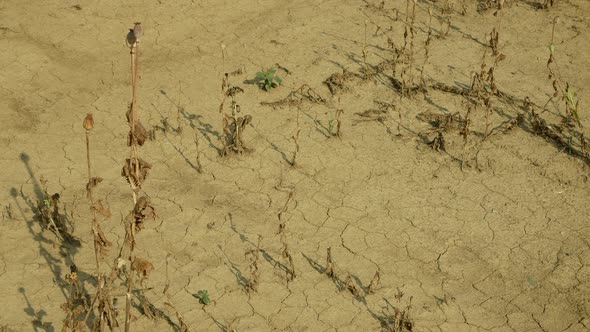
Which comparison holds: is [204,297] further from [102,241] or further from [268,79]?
[268,79]

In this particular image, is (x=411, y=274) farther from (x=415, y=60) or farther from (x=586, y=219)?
(x=415, y=60)

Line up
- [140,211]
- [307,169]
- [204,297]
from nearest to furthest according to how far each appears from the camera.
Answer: [140,211], [204,297], [307,169]

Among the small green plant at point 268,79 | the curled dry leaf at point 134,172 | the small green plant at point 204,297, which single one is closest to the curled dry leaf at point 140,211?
the curled dry leaf at point 134,172

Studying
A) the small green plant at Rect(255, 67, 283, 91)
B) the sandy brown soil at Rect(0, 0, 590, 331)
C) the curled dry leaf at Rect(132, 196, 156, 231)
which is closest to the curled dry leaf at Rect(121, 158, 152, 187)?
the curled dry leaf at Rect(132, 196, 156, 231)

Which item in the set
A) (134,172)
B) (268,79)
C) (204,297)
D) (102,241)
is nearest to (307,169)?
(268,79)

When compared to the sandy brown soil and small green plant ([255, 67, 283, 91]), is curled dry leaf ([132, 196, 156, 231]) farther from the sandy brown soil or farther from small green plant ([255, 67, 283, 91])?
small green plant ([255, 67, 283, 91])

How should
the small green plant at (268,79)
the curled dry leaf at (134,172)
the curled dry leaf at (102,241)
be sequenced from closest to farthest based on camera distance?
the curled dry leaf at (134,172)
the curled dry leaf at (102,241)
the small green plant at (268,79)

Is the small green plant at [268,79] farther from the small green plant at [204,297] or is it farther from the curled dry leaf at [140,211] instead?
the curled dry leaf at [140,211]
